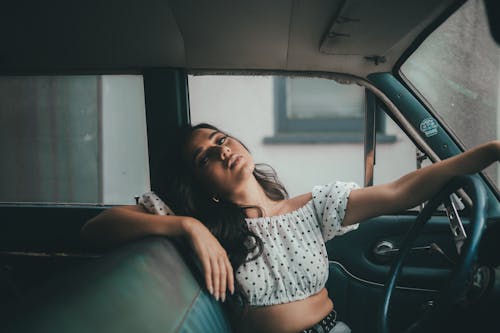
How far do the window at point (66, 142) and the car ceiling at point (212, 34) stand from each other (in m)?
0.23

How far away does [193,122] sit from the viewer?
1.78m

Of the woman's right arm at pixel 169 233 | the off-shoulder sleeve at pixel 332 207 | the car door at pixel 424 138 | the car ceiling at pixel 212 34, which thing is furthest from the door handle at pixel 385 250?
the woman's right arm at pixel 169 233

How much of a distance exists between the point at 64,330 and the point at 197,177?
2.58ft

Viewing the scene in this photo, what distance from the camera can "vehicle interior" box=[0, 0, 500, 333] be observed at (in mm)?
944

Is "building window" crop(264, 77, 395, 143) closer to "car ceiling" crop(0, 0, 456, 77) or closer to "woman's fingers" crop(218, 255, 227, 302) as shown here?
"car ceiling" crop(0, 0, 456, 77)

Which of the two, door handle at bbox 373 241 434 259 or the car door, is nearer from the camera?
the car door

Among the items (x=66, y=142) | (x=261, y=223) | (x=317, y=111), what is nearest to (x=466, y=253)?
(x=261, y=223)

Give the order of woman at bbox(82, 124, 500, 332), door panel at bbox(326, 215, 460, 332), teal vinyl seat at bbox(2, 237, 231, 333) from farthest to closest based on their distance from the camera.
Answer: door panel at bbox(326, 215, 460, 332) → woman at bbox(82, 124, 500, 332) → teal vinyl seat at bbox(2, 237, 231, 333)

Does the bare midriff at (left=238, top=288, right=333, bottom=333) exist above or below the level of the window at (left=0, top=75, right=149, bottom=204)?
below

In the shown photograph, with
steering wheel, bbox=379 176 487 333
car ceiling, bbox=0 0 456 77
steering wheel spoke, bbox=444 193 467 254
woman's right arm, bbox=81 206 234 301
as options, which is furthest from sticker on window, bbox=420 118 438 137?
woman's right arm, bbox=81 206 234 301

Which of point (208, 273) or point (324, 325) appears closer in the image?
point (208, 273)

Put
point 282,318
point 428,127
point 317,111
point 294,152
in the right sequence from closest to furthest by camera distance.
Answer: point 282,318 < point 428,127 < point 294,152 < point 317,111

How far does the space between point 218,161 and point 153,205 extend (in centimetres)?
25

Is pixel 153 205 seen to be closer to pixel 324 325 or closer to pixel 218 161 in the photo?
pixel 218 161
